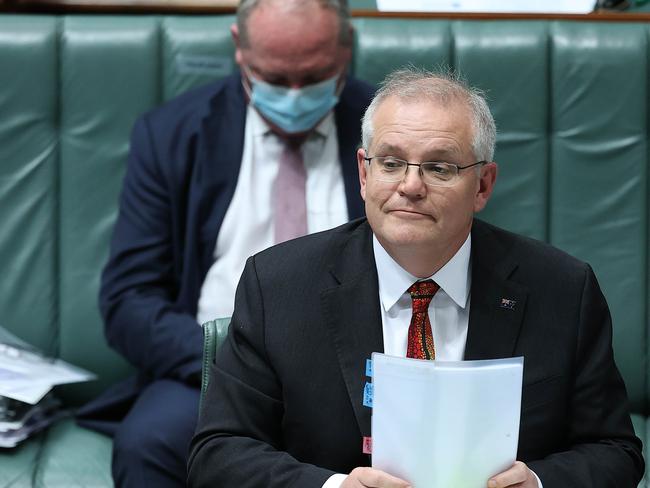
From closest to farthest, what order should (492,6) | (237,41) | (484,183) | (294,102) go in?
1. (484,183)
2. (294,102)
3. (237,41)
4. (492,6)

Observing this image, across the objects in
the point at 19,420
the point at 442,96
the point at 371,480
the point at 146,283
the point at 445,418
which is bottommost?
the point at 19,420

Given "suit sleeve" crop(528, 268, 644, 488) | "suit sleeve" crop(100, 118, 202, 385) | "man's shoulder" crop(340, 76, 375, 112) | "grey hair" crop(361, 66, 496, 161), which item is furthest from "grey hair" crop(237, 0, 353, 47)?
"suit sleeve" crop(528, 268, 644, 488)

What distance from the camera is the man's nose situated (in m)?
1.74

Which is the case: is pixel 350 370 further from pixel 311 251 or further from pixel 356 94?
pixel 356 94

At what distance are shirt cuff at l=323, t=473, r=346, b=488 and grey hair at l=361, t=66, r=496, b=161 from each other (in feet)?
1.73

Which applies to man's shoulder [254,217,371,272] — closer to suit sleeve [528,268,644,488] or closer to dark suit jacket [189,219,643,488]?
dark suit jacket [189,219,643,488]

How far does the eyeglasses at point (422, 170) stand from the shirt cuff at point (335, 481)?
0.46 m

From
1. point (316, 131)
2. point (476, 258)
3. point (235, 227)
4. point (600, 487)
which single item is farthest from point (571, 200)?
point (600, 487)

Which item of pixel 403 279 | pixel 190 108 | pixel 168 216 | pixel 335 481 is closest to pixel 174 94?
pixel 190 108

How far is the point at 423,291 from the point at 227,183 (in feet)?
3.27

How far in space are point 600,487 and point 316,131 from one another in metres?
1.31

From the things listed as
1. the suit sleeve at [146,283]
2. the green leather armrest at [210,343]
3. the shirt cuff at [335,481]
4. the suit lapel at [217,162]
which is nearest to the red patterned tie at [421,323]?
the shirt cuff at [335,481]

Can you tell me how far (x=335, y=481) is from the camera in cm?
167

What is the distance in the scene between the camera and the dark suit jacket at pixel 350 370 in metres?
1.76
